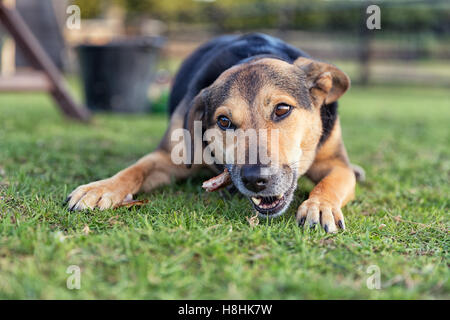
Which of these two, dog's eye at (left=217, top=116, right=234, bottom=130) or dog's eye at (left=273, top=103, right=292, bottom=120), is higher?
dog's eye at (left=273, top=103, right=292, bottom=120)

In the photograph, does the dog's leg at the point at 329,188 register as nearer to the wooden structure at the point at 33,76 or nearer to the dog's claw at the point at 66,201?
the dog's claw at the point at 66,201

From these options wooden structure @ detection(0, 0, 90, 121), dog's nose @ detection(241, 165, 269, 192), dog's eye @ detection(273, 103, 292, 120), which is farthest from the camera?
wooden structure @ detection(0, 0, 90, 121)

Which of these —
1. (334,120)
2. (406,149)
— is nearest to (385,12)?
(406,149)

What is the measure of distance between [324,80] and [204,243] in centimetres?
187

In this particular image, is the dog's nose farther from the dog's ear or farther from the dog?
the dog's ear

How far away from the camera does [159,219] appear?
279 centimetres

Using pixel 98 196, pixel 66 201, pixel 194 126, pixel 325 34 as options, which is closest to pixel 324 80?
pixel 194 126

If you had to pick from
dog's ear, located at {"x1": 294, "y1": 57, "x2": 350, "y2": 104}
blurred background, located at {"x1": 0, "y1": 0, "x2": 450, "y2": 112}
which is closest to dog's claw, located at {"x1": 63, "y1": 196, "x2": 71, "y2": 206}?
dog's ear, located at {"x1": 294, "y1": 57, "x2": 350, "y2": 104}

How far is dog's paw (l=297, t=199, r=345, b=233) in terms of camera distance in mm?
2803

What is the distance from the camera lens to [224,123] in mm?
3314

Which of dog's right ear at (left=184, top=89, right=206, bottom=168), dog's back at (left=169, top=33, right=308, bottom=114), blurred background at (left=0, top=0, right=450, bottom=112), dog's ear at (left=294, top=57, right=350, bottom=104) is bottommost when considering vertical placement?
dog's right ear at (left=184, top=89, right=206, bottom=168)

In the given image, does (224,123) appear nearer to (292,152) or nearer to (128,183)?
(292,152)

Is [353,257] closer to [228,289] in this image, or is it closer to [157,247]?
[228,289]
